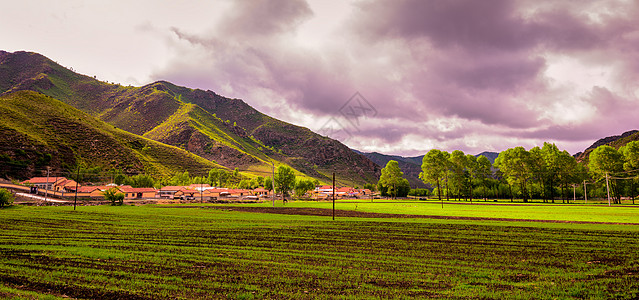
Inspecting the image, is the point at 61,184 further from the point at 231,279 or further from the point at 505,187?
the point at 505,187

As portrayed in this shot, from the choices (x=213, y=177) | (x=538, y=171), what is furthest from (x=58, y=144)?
(x=538, y=171)

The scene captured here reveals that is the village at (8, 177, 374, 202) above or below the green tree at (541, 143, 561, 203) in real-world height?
below

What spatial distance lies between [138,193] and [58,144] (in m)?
42.9

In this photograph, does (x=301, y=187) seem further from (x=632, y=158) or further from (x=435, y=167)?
(x=632, y=158)

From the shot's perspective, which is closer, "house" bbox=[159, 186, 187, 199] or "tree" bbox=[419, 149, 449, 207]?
"tree" bbox=[419, 149, 449, 207]

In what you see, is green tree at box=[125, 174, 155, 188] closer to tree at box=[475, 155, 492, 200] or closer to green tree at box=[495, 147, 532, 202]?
tree at box=[475, 155, 492, 200]

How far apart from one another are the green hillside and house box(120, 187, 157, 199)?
23815mm

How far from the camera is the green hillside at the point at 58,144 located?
11831 cm

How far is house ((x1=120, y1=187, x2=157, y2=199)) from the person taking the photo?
402 feet

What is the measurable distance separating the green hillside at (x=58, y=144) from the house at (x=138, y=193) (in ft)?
78.1

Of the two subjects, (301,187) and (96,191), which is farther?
(301,187)

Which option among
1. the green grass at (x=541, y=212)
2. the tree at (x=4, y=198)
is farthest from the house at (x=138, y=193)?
the green grass at (x=541, y=212)

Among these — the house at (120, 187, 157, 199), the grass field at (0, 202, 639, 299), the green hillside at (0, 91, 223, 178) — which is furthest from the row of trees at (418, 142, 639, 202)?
the green hillside at (0, 91, 223, 178)

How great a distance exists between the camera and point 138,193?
127500 millimetres
